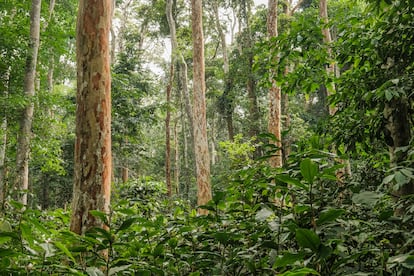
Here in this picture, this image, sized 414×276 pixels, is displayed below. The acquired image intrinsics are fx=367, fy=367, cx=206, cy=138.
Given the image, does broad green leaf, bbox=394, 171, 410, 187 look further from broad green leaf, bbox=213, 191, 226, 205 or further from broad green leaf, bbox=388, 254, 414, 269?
broad green leaf, bbox=213, 191, 226, 205

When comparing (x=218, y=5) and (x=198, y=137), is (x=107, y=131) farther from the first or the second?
(x=218, y=5)

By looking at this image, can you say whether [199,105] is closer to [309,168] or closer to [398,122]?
[398,122]

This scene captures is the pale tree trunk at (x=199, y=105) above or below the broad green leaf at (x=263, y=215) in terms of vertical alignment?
above

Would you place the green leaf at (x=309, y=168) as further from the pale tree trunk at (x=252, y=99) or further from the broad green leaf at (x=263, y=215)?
the pale tree trunk at (x=252, y=99)

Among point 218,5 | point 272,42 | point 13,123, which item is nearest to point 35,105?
point 13,123

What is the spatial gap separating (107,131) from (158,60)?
83.0ft

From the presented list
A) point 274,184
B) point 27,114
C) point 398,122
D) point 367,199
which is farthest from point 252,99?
point 367,199

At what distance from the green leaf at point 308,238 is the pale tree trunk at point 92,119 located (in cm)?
233

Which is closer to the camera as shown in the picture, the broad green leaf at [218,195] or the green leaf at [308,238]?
the green leaf at [308,238]

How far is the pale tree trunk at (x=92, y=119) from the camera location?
10.4 feet

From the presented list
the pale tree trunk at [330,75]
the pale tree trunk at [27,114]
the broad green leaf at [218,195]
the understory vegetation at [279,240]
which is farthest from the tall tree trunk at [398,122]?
the pale tree trunk at [27,114]

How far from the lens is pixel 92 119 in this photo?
11.2ft

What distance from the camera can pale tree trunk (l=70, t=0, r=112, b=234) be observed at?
318cm

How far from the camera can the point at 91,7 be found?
3.69 meters
